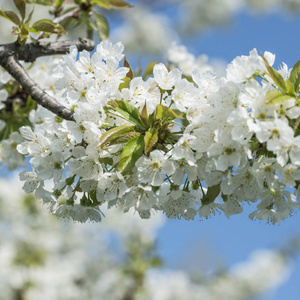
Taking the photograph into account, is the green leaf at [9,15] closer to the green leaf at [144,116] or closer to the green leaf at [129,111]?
the green leaf at [129,111]

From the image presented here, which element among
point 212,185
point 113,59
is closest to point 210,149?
point 212,185

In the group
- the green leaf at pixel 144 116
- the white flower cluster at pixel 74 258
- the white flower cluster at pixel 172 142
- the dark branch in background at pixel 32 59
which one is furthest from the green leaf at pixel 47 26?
the white flower cluster at pixel 74 258

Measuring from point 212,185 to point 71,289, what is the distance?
7.10 m

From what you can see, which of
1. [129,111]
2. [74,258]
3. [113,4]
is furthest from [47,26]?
[74,258]

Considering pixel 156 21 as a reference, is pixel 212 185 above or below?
below

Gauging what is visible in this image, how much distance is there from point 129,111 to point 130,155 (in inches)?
7.7

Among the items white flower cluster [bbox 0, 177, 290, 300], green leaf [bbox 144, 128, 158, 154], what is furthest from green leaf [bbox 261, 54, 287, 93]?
white flower cluster [bbox 0, 177, 290, 300]

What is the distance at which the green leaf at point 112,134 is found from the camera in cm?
139

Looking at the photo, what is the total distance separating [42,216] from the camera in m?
8.12

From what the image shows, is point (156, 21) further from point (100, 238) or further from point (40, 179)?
point (40, 179)

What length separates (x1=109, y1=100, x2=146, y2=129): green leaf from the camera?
149 cm

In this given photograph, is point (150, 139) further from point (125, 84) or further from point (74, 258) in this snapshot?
point (74, 258)

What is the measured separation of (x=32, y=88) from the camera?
Result: 1980mm

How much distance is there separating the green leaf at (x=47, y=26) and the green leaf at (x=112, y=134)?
94 cm
